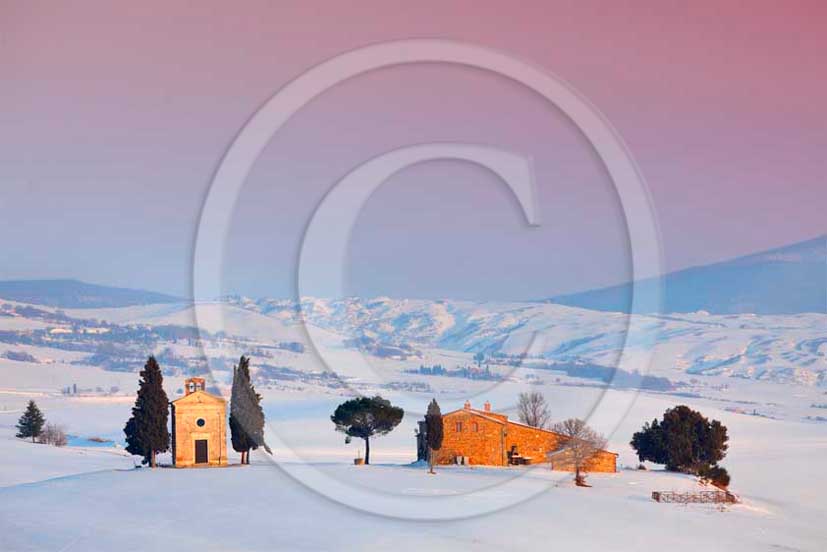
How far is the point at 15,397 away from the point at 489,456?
127215 mm

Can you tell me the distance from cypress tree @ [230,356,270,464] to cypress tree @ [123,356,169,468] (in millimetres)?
4501

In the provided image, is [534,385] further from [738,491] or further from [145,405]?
[145,405]

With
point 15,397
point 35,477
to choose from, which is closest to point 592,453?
point 35,477

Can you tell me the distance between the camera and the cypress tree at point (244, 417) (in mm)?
71188

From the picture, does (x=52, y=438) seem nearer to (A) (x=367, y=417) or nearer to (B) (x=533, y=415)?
(B) (x=533, y=415)

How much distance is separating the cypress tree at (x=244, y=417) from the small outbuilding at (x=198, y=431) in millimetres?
2756

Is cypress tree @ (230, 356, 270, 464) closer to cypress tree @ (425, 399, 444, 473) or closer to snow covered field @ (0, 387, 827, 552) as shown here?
snow covered field @ (0, 387, 827, 552)

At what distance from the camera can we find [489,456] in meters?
72.1

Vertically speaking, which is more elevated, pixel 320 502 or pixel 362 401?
pixel 362 401

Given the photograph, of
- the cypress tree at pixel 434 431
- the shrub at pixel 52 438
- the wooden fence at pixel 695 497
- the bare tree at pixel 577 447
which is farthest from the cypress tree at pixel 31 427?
the wooden fence at pixel 695 497

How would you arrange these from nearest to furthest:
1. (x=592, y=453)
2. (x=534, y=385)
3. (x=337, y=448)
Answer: (x=592, y=453) < (x=337, y=448) < (x=534, y=385)

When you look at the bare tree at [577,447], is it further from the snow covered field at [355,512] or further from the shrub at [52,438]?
the shrub at [52,438]

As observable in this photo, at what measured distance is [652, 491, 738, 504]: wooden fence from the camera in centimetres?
6021

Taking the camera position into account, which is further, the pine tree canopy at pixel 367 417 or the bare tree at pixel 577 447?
A: the pine tree canopy at pixel 367 417
